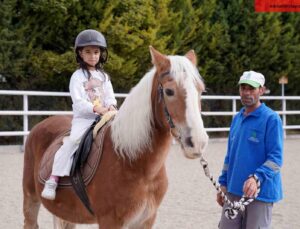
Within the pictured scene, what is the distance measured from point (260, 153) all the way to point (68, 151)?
1.44m

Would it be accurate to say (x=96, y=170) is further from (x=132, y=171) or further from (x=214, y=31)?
(x=214, y=31)

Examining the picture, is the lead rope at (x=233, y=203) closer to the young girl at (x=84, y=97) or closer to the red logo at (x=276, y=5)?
the young girl at (x=84, y=97)

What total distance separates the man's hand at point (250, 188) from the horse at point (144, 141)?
57cm

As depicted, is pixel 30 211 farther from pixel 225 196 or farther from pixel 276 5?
pixel 276 5

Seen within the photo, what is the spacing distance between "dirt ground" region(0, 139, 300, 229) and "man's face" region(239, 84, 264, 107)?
8.22 feet

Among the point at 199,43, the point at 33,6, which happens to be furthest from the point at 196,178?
the point at 199,43

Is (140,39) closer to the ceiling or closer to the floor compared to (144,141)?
closer to the ceiling

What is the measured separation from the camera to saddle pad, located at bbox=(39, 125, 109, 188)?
3.96 m

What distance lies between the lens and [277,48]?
21094mm

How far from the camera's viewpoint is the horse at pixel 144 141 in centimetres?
337

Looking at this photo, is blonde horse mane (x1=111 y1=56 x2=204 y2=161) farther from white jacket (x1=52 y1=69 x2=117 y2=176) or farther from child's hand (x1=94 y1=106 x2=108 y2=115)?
white jacket (x1=52 y1=69 x2=117 y2=176)

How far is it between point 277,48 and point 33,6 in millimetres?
10127

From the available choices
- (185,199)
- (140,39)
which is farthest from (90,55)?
(140,39)

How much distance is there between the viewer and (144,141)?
3.72 m
